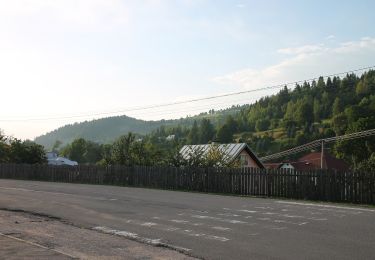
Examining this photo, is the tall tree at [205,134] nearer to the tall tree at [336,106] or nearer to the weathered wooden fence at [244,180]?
the tall tree at [336,106]

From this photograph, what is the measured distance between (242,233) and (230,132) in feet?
388

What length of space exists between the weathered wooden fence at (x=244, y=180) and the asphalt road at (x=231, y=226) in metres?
4.42

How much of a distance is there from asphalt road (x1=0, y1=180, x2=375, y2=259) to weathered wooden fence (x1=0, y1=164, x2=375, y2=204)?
4417 millimetres

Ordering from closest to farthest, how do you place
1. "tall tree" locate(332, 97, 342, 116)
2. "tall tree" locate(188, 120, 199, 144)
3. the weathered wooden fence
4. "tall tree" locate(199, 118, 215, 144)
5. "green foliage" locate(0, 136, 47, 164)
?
1. the weathered wooden fence
2. "green foliage" locate(0, 136, 47, 164)
3. "tall tree" locate(332, 97, 342, 116)
4. "tall tree" locate(199, 118, 215, 144)
5. "tall tree" locate(188, 120, 199, 144)

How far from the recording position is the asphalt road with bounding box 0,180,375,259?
950 centimetres

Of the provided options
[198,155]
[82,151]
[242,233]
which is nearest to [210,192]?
[198,155]

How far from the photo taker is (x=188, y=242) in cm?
1045

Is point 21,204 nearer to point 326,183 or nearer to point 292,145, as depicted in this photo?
point 326,183

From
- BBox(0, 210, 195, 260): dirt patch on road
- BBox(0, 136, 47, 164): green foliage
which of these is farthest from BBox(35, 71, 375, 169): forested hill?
BBox(0, 210, 195, 260): dirt patch on road

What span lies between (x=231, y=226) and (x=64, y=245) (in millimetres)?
4493

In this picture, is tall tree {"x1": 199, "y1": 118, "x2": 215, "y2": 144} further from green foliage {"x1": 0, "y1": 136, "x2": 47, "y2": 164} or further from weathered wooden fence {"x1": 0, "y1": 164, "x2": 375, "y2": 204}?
weathered wooden fence {"x1": 0, "y1": 164, "x2": 375, "y2": 204}

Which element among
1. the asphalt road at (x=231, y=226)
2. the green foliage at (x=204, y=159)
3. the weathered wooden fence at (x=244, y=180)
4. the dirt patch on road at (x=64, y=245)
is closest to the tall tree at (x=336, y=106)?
the green foliage at (x=204, y=159)

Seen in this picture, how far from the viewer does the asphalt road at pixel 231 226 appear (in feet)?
31.2

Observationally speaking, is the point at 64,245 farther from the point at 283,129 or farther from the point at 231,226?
the point at 283,129
